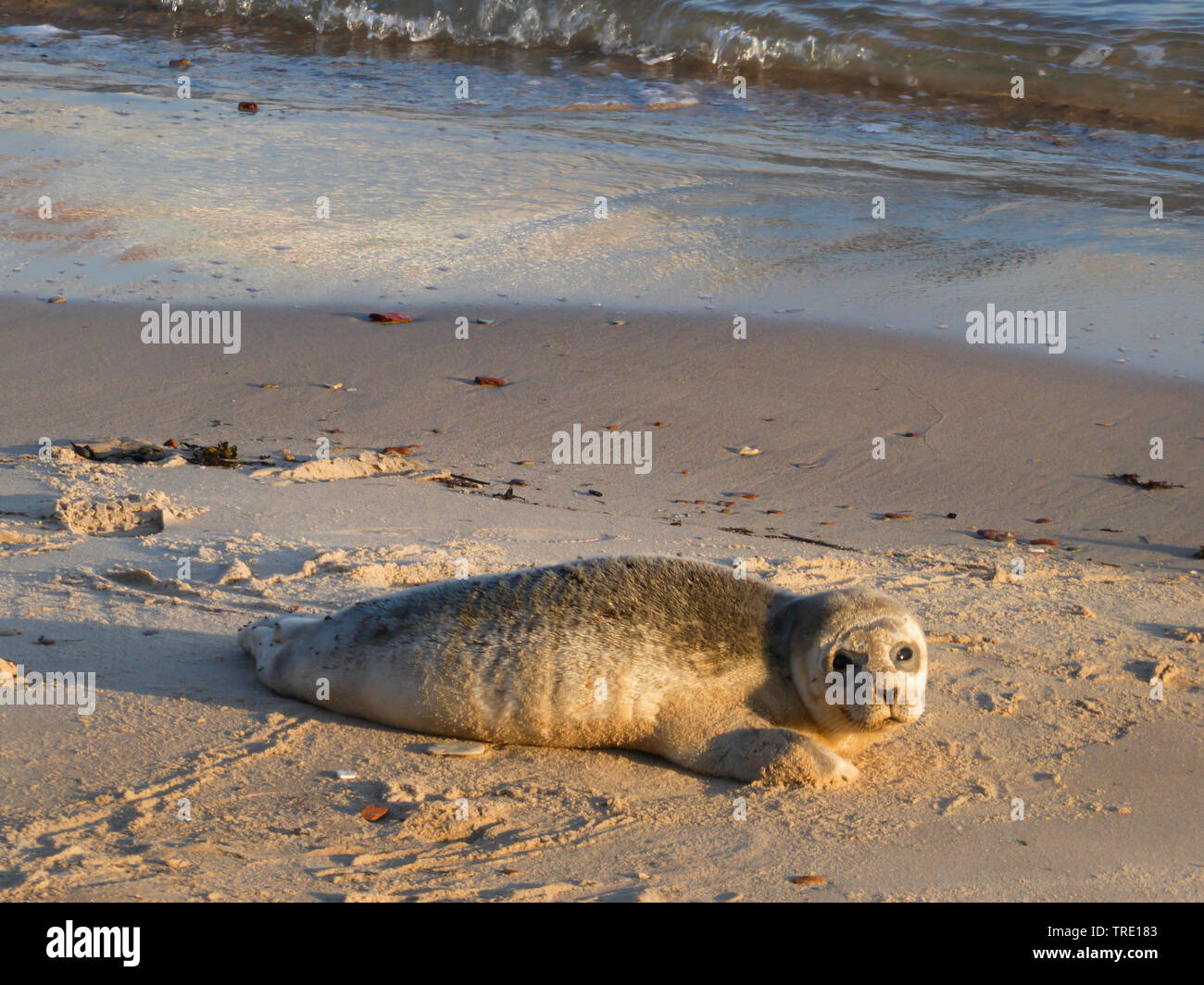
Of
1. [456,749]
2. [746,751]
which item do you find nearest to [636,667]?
[746,751]

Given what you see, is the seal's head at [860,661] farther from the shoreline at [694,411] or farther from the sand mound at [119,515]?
the sand mound at [119,515]

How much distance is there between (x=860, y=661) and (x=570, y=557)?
1714mm

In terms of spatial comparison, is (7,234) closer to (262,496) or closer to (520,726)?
(262,496)

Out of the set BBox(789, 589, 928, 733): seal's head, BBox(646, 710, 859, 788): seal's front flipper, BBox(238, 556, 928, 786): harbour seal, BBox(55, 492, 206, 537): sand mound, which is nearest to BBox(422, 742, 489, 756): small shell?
BBox(238, 556, 928, 786): harbour seal

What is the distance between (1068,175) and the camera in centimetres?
1176

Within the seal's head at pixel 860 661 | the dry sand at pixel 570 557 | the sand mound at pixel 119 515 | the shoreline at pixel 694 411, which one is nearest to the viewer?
the dry sand at pixel 570 557

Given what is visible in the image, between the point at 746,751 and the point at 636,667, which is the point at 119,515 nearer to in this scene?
the point at 636,667

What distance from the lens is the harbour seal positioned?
390 cm

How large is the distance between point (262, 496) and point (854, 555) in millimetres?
2762

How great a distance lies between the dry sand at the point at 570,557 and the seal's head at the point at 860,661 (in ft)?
0.79

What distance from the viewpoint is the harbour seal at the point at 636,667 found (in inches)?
154

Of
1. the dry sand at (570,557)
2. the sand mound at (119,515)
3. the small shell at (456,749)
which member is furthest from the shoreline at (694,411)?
the small shell at (456,749)

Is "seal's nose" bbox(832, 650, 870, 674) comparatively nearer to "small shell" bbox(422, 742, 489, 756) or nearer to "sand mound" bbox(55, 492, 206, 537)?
"small shell" bbox(422, 742, 489, 756)

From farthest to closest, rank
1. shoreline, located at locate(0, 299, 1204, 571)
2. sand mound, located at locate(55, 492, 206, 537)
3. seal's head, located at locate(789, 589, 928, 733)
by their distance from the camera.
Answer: shoreline, located at locate(0, 299, 1204, 571) → sand mound, located at locate(55, 492, 206, 537) → seal's head, located at locate(789, 589, 928, 733)
